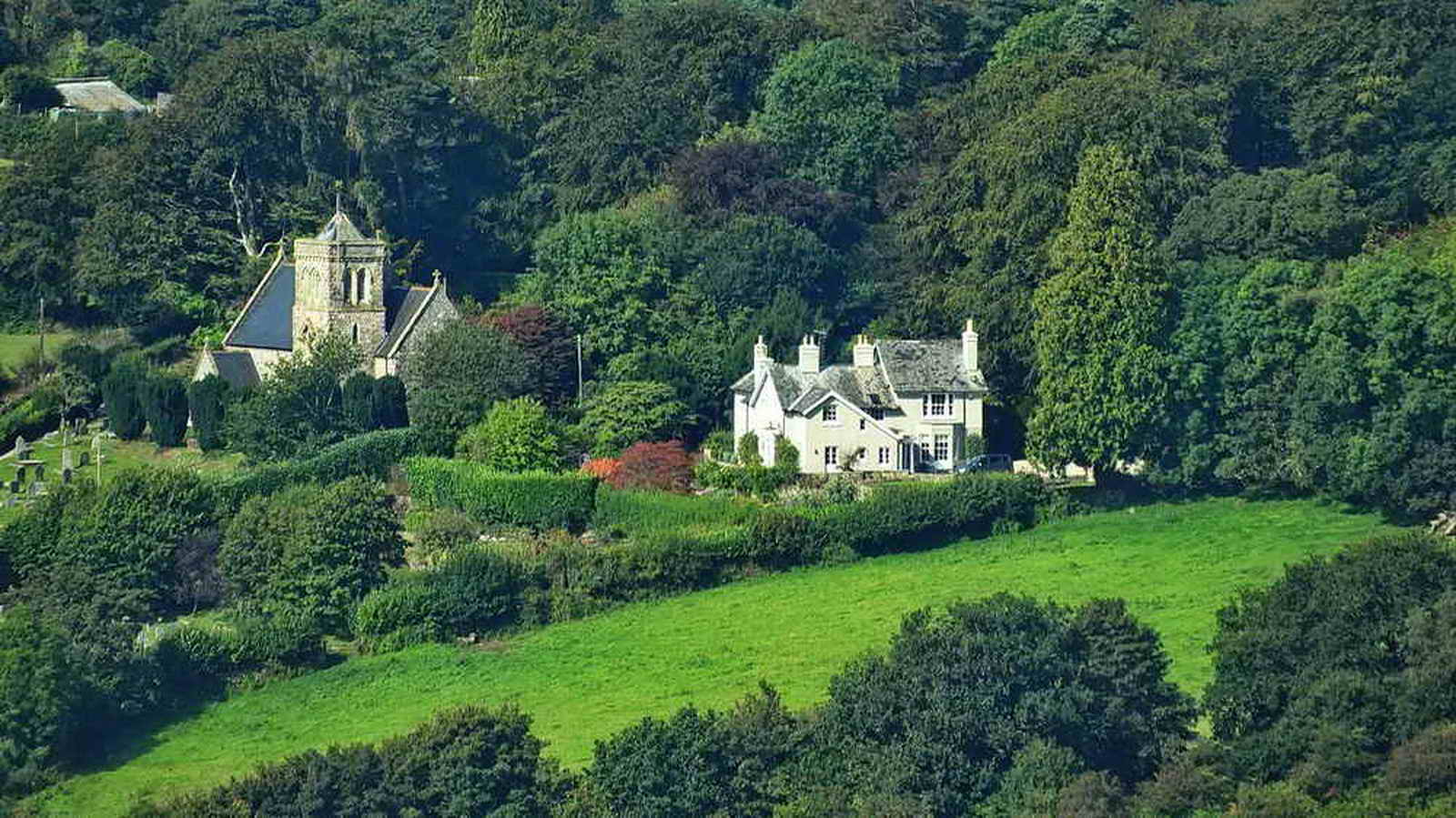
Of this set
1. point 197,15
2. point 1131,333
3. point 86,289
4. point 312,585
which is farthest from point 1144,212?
point 197,15

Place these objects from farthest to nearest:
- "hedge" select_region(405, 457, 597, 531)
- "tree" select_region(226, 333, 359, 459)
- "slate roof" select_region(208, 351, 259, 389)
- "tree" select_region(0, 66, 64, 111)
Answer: "tree" select_region(0, 66, 64, 111) → "slate roof" select_region(208, 351, 259, 389) → "tree" select_region(226, 333, 359, 459) → "hedge" select_region(405, 457, 597, 531)

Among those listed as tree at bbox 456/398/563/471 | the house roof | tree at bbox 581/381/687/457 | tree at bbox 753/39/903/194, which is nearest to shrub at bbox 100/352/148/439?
tree at bbox 456/398/563/471

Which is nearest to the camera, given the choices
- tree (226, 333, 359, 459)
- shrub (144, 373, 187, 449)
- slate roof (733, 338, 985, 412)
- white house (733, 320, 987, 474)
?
white house (733, 320, 987, 474)

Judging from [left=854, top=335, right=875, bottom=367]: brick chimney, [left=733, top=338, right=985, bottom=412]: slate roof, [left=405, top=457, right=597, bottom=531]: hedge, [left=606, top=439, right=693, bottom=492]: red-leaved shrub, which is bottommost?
[left=405, top=457, right=597, bottom=531]: hedge

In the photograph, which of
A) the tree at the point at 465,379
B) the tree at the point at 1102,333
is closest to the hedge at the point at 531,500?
the tree at the point at 465,379

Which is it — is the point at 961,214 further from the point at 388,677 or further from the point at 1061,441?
the point at 388,677

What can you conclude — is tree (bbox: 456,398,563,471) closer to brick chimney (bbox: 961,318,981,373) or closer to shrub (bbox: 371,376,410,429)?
shrub (bbox: 371,376,410,429)
